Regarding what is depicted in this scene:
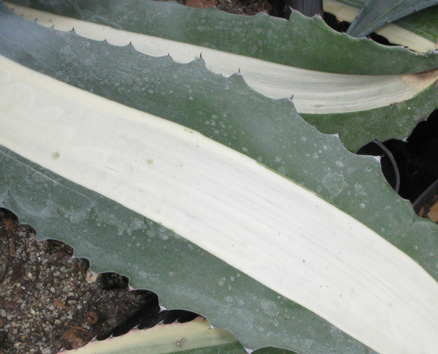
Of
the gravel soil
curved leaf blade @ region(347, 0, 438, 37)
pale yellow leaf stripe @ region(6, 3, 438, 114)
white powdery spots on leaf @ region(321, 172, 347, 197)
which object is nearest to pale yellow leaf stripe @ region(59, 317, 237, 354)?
the gravel soil

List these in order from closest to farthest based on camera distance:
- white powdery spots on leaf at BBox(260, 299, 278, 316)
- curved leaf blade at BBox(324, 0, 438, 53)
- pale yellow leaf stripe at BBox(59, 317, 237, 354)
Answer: white powdery spots on leaf at BBox(260, 299, 278, 316) < pale yellow leaf stripe at BBox(59, 317, 237, 354) < curved leaf blade at BBox(324, 0, 438, 53)

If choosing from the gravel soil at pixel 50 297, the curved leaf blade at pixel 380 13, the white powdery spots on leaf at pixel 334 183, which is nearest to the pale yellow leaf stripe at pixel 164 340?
the gravel soil at pixel 50 297

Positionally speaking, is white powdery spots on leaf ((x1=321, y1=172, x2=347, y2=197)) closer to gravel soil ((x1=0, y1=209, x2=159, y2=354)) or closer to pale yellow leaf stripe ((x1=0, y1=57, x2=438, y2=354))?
pale yellow leaf stripe ((x1=0, y1=57, x2=438, y2=354))

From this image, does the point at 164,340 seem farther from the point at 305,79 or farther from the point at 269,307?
the point at 305,79

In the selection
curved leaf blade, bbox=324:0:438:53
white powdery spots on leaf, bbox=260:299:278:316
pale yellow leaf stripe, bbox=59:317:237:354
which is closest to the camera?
white powdery spots on leaf, bbox=260:299:278:316

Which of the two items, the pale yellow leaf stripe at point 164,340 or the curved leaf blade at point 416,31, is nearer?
the pale yellow leaf stripe at point 164,340

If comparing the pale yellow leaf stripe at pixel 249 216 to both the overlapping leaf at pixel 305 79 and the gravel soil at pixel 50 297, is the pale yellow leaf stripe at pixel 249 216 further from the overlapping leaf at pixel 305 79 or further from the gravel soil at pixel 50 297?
the gravel soil at pixel 50 297

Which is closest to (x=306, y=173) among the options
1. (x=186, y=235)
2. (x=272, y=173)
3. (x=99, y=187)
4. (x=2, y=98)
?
(x=272, y=173)

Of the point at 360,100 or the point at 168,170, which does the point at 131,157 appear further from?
the point at 360,100
